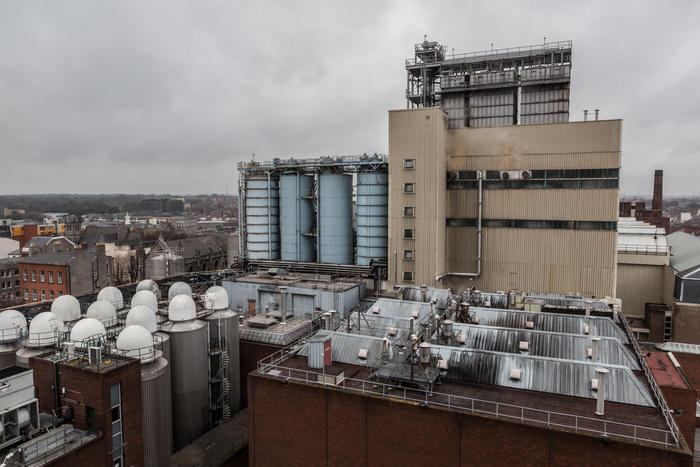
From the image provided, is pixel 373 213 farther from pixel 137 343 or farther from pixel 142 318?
pixel 137 343

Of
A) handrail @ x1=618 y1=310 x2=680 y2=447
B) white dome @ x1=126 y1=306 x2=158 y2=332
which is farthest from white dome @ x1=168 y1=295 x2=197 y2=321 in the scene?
handrail @ x1=618 y1=310 x2=680 y2=447

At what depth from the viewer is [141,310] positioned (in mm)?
23438

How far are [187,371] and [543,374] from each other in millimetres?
18508

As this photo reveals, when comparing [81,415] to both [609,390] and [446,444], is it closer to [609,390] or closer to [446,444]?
[446,444]

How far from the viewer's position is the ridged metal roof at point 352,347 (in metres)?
22.2

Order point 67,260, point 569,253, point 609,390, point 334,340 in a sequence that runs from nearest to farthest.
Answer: point 609,390
point 334,340
point 569,253
point 67,260

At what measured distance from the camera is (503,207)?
40.1m

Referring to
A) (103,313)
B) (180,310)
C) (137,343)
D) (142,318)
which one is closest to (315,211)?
(180,310)

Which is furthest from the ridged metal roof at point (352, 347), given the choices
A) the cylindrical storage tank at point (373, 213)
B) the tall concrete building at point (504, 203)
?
the cylindrical storage tank at point (373, 213)

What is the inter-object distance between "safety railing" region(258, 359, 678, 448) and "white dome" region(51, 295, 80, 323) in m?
12.5

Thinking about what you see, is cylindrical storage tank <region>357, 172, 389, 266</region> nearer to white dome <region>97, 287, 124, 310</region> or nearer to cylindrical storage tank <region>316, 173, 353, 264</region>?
cylindrical storage tank <region>316, 173, 353, 264</region>

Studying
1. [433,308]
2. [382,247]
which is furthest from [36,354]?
[382,247]

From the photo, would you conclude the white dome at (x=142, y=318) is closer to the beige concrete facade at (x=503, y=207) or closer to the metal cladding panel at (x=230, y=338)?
the metal cladding panel at (x=230, y=338)

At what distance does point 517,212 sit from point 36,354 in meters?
36.1
